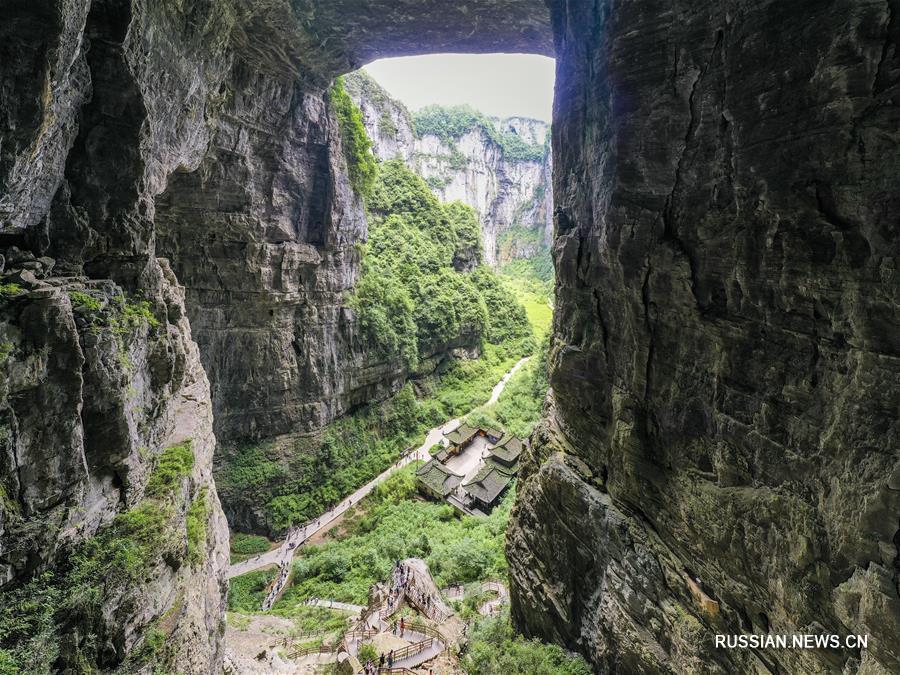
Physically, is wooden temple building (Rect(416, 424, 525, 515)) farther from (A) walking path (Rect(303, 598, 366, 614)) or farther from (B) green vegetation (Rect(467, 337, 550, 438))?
(A) walking path (Rect(303, 598, 366, 614))

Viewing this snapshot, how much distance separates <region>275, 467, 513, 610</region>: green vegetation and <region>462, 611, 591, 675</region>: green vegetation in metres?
5.34

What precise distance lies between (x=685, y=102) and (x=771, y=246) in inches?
133

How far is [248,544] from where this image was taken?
22469 millimetres

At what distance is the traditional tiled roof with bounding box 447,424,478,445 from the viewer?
1171 inches

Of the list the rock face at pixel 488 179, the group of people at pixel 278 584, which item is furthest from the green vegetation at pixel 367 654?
the rock face at pixel 488 179

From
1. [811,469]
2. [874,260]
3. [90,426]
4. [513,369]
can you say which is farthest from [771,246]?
[513,369]

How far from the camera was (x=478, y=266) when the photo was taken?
4838 cm

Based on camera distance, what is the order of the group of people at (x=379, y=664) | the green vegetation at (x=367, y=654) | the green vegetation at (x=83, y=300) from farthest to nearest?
1. the green vegetation at (x=367, y=654)
2. the group of people at (x=379, y=664)
3. the green vegetation at (x=83, y=300)

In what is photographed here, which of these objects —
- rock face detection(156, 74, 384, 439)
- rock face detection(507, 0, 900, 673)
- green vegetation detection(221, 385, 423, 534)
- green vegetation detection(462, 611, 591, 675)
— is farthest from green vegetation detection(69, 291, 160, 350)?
green vegetation detection(221, 385, 423, 534)

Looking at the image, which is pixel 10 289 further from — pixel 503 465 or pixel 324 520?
pixel 503 465

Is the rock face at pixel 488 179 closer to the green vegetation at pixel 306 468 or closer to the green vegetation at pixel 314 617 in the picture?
Answer: the green vegetation at pixel 306 468

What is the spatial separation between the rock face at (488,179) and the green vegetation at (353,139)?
108 ft

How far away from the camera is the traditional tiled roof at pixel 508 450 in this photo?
26936 millimetres

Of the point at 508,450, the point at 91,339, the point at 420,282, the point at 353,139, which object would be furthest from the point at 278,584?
the point at 353,139
